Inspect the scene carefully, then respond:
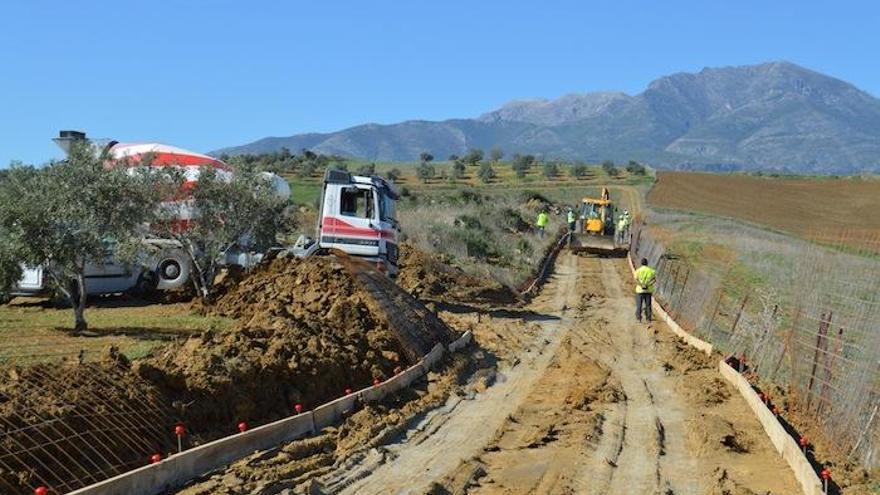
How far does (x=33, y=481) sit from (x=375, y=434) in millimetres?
4078

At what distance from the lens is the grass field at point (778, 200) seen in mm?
57469

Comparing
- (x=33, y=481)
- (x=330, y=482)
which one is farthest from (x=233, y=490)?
(x=33, y=481)

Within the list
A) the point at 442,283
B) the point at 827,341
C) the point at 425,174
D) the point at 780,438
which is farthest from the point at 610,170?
the point at 780,438

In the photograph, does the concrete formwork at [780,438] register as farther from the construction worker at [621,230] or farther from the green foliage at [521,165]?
the green foliage at [521,165]

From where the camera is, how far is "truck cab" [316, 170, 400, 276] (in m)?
21.3

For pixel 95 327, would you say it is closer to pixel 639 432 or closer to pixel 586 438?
pixel 586 438

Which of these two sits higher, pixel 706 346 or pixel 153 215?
pixel 153 215

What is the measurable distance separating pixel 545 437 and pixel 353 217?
10911 millimetres

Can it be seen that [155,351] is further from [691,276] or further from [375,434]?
[691,276]

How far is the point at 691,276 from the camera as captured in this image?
23.3m

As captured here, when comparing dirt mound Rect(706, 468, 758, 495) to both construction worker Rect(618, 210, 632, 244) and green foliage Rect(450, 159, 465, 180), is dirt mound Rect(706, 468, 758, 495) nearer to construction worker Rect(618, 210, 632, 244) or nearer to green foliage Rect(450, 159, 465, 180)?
construction worker Rect(618, 210, 632, 244)

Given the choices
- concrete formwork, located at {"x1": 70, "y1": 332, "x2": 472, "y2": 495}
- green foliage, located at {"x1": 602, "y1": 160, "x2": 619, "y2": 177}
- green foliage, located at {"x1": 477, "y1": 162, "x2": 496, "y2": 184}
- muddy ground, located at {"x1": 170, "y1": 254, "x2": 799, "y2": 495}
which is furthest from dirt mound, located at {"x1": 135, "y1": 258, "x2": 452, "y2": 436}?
green foliage, located at {"x1": 602, "y1": 160, "x2": 619, "y2": 177}

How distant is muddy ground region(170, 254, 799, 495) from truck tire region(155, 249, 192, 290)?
7702 mm

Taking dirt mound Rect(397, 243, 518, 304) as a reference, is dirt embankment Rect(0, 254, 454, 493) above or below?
above
